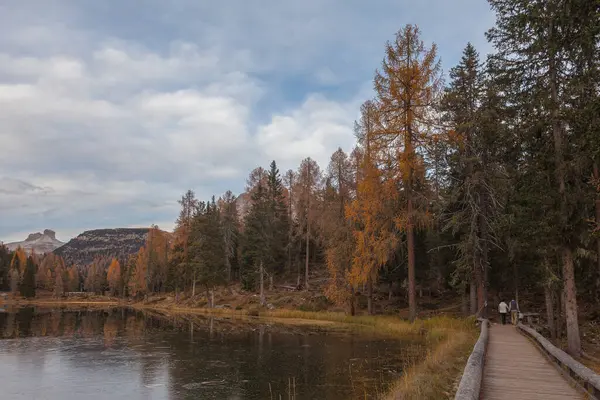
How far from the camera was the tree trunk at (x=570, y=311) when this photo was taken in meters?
16.2

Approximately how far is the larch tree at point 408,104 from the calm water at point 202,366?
815 cm

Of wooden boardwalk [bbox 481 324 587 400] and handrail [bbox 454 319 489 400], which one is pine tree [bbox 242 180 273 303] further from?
handrail [bbox 454 319 489 400]

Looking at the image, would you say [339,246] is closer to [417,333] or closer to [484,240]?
[417,333]

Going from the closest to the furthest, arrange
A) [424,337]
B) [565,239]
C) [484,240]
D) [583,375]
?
[583,375] < [565,239] < [424,337] < [484,240]

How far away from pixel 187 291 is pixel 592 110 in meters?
71.7

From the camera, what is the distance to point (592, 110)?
11.4m

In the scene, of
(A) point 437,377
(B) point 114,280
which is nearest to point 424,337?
(A) point 437,377

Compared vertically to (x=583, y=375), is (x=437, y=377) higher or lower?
lower

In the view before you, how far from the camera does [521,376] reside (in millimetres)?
10695

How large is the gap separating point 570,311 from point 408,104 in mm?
14164

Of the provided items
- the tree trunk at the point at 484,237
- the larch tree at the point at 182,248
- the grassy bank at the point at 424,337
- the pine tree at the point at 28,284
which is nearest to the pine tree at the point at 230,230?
the larch tree at the point at 182,248

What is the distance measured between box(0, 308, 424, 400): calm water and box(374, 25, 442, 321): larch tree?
815 cm

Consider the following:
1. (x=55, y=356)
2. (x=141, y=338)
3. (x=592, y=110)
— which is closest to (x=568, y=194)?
(x=592, y=110)

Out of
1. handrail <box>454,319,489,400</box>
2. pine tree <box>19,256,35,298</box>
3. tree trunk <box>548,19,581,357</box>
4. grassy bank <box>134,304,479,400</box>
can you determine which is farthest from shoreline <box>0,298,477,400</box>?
pine tree <box>19,256,35,298</box>
